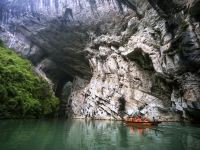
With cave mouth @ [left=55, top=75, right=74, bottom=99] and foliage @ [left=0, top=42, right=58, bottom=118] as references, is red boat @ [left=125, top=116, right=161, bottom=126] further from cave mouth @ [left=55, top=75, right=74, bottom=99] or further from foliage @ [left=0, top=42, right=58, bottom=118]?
cave mouth @ [left=55, top=75, right=74, bottom=99]

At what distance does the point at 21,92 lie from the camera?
3744 cm

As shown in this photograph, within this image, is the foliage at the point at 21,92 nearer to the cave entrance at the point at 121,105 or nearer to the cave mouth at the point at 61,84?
the cave entrance at the point at 121,105

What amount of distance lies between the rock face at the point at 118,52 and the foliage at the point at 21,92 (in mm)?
6172

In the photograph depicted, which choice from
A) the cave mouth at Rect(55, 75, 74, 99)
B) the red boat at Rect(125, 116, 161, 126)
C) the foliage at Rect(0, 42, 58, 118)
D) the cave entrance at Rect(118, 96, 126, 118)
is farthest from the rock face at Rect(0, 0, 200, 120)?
the foliage at Rect(0, 42, 58, 118)

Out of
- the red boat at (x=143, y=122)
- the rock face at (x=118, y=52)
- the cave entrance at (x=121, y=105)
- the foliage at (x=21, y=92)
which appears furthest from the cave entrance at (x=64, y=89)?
the red boat at (x=143, y=122)

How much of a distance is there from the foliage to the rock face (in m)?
6.17

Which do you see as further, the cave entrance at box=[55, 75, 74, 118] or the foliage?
the cave entrance at box=[55, 75, 74, 118]

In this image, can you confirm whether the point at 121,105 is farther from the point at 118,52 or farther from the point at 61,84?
the point at 61,84

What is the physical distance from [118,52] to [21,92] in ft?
47.6

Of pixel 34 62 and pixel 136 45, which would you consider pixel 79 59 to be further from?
pixel 136 45

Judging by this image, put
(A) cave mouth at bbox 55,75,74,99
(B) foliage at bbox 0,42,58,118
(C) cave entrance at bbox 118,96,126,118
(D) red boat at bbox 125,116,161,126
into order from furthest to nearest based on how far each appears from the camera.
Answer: (A) cave mouth at bbox 55,75,74,99, (C) cave entrance at bbox 118,96,126,118, (B) foliage at bbox 0,42,58,118, (D) red boat at bbox 125,116,161,126

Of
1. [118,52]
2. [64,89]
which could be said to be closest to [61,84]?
[64,89]

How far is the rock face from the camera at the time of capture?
26812 millimetres

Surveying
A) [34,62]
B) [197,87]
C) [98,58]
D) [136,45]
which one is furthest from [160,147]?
[34,62]
